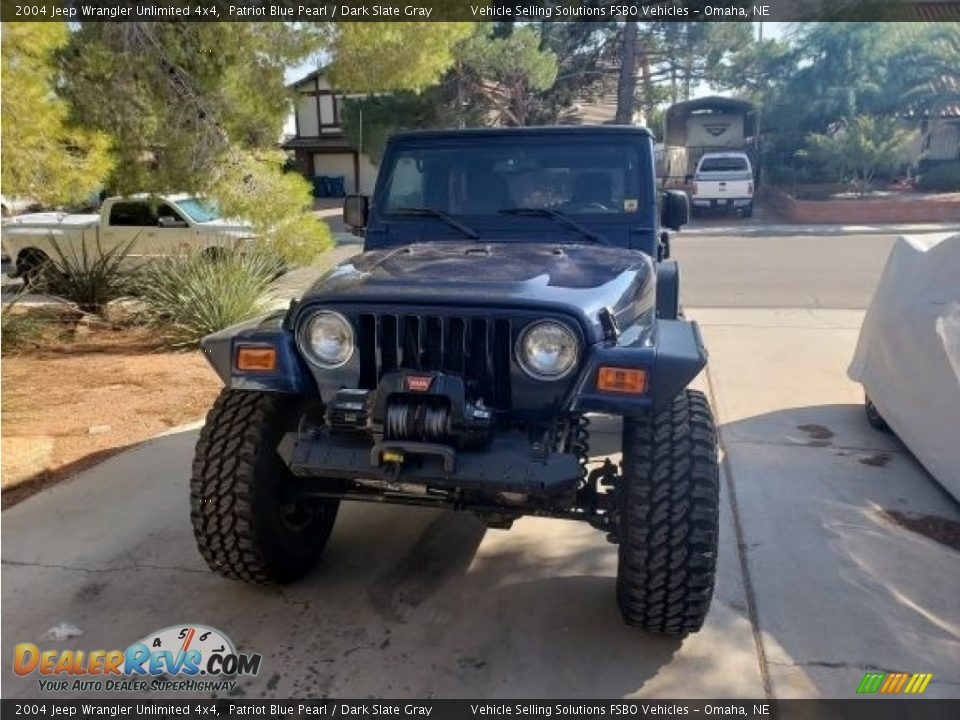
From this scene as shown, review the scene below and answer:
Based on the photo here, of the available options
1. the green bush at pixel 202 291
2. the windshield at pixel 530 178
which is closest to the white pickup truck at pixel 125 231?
the green bush at pixel 202 291

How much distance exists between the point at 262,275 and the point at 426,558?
5.22 meters

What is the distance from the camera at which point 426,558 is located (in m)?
3.58

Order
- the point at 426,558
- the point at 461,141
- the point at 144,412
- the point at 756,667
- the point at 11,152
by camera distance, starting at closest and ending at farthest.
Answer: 1. the point at 756,667
2. the point at 426,558
3. the point at 461,141
4. the point at 11,152
5. the point at 144,412

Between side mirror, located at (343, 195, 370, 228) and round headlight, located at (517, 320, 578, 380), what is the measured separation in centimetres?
208

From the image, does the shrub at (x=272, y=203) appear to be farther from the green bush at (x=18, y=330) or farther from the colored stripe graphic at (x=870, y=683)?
the colored stripe graphic at (x=870, y=683)

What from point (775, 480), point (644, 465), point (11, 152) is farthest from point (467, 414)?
point (11, 152)

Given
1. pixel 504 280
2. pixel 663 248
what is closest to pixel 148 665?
pixel 504 280

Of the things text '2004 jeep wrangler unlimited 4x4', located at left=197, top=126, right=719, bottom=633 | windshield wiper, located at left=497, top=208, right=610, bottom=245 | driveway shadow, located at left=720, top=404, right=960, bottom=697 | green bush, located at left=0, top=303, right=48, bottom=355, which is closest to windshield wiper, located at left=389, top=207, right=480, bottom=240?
windshield wiper, located at left=497, top=208, right=610, bottom=245

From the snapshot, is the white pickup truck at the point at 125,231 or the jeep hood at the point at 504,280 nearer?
the jeep hood at the point at 504,280

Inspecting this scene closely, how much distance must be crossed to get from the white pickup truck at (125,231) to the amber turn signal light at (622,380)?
868 cm

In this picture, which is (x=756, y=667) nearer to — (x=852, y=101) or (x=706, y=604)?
(x=706, y=604)

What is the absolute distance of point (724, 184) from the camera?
21250 mm

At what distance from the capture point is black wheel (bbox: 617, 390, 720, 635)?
2.63 meters

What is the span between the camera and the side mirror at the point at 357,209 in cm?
449
